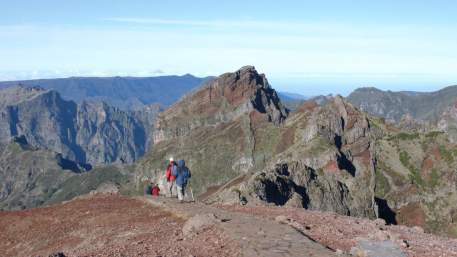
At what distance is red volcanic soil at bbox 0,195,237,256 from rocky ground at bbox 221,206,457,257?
588cm

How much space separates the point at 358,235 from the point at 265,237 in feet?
22.0

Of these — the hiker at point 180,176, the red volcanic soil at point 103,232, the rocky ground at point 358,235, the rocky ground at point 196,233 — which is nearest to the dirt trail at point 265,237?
the rocky ground at point 196,233

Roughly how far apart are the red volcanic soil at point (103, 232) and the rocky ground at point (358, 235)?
5885mm

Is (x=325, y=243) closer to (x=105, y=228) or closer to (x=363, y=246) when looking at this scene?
(x=363, y=246)

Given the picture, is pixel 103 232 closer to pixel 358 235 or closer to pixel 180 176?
pixel 180 176

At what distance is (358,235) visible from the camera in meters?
33.5

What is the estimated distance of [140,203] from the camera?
1827 inches

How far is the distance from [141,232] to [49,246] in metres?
7.79

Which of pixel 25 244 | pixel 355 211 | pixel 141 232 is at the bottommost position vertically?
pixel 355 211

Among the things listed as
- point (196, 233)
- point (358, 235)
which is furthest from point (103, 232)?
point (358, 235)

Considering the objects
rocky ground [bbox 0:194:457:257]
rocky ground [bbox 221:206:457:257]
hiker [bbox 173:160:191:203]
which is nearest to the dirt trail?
rocky ground [bbox 0:194:457:257]

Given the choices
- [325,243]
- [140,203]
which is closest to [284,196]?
[140,203]

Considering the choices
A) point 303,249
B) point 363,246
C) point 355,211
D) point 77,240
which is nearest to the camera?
point 303,249

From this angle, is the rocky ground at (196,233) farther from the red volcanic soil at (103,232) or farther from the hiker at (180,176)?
the hiker at (180,176)
